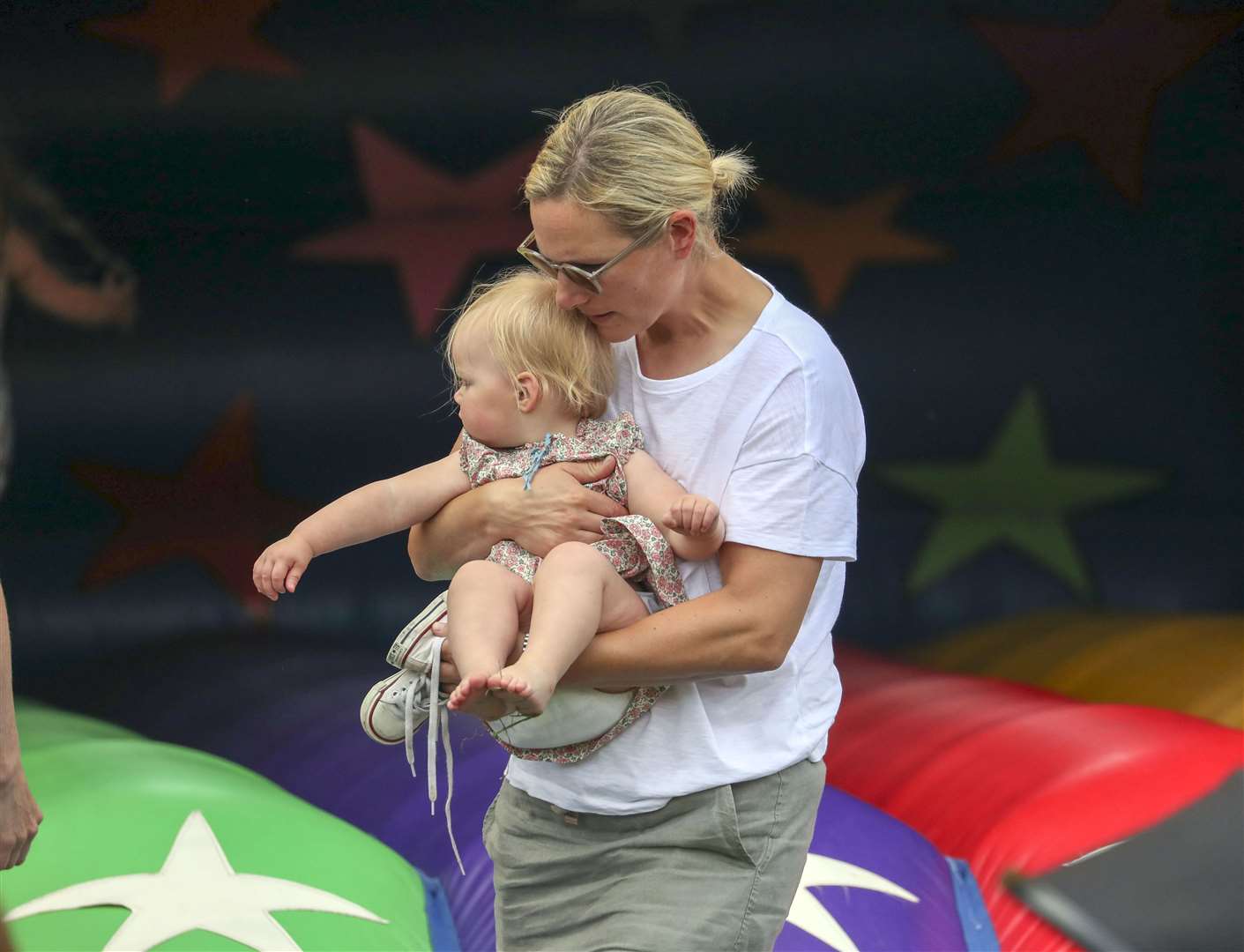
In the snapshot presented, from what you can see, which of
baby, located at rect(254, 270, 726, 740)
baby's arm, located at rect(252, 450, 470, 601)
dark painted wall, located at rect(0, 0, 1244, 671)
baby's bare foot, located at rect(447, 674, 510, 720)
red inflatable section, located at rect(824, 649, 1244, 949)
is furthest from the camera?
dark painted wall, located at rect(0, 0, 1244, 671)

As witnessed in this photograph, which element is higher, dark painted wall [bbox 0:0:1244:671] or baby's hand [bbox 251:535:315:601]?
baby's hand [bbox 251:535:315:601]

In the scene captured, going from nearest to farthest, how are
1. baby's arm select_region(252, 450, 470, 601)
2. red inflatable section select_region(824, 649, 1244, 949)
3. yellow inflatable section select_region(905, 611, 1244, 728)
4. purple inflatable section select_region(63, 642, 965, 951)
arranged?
1. baby's arm select_region(252, 450, 470, 601)
2. purple inflatable section select_region(63, 642, 965, 951)
3. red inflatable section select_region(824, 649, 1244, 949)
4. yellow inflatable section select_region(905, 611, 1244, 728)

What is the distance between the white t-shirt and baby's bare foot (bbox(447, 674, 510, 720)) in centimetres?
21

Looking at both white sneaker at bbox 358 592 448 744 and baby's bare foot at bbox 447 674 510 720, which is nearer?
baby's bare foot at bbox 447 674 510 720

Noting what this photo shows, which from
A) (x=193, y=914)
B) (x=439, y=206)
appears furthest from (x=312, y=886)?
(x=439, y=206)

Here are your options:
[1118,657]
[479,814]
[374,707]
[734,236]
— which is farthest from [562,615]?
[734,236]

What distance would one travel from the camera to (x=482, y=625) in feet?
6.64

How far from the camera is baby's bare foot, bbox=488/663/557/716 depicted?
1896mm

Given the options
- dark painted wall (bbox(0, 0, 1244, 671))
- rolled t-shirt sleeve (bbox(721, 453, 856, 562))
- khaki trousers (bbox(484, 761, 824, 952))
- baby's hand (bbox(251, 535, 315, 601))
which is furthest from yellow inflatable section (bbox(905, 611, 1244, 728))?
baby's hand (bbox(251, 535, 315, 601))

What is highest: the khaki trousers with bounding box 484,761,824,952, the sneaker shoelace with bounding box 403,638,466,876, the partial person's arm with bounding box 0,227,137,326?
the sneaker shoelace with bounding box 403,638,466,876

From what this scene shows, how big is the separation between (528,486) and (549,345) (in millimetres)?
197

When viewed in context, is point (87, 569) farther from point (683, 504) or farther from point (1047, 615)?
point (683, 504)

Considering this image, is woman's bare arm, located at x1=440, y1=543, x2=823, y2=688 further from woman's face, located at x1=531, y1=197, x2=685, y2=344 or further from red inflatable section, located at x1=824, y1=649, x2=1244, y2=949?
red inflatable section, located at x1=824, y1=649, x2=1244, y2=949

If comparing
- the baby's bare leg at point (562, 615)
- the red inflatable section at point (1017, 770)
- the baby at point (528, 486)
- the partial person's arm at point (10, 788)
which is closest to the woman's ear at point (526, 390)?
the baby at point (528, 486)
